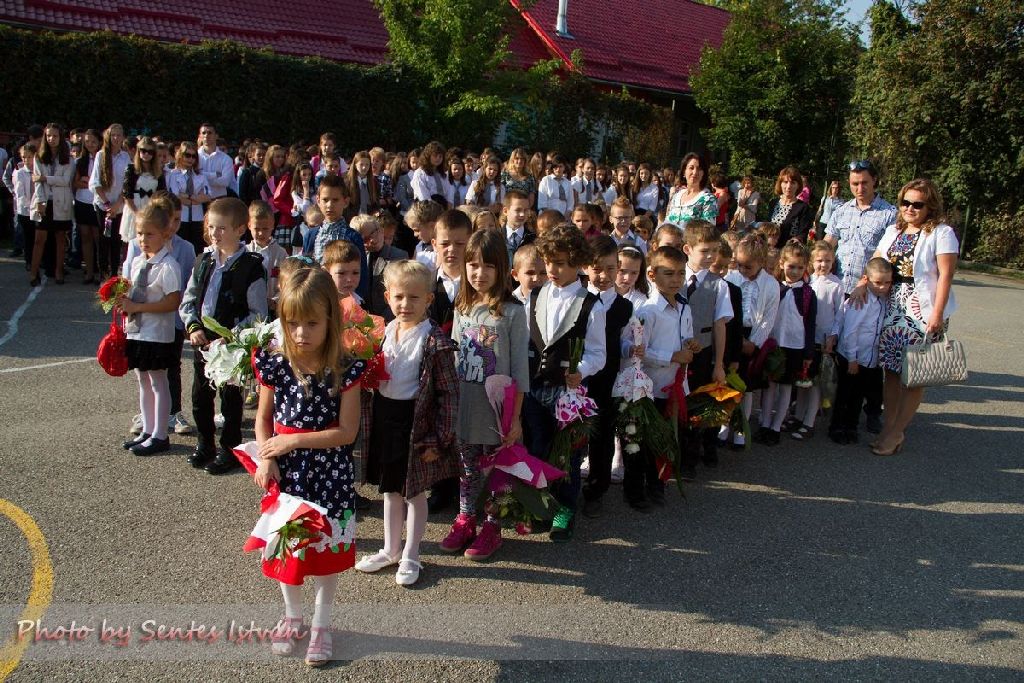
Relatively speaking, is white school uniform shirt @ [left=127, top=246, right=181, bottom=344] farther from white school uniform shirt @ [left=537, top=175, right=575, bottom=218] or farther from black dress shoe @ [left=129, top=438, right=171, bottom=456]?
white school uniform shirt @ [left=537, top=175, right=575, bottom=218]

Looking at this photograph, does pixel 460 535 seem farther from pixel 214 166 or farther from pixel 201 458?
pixel 214 166

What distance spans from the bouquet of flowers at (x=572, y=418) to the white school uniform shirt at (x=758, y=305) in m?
2.22

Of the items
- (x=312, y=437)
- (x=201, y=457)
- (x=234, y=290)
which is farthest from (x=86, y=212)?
(x=312, y=437)

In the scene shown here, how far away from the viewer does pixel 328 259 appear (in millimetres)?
4910

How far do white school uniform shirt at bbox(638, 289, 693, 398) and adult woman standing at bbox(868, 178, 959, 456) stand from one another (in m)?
2.15

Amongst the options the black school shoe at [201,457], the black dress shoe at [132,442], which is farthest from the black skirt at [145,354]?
the black school shoe at [201,457]

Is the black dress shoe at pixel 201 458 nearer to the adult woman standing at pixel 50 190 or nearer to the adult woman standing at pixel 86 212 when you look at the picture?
the adult woman standing at pixel 50 190

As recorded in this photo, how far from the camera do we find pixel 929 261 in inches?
244

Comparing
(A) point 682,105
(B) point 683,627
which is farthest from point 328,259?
(A) point 682,105

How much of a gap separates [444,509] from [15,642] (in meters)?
2.34

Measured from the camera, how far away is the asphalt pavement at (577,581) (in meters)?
3.53

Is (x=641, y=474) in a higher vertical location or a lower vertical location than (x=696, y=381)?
lower

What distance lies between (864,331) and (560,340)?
132 inches

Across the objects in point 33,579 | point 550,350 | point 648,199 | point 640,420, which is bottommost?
point 33,579
